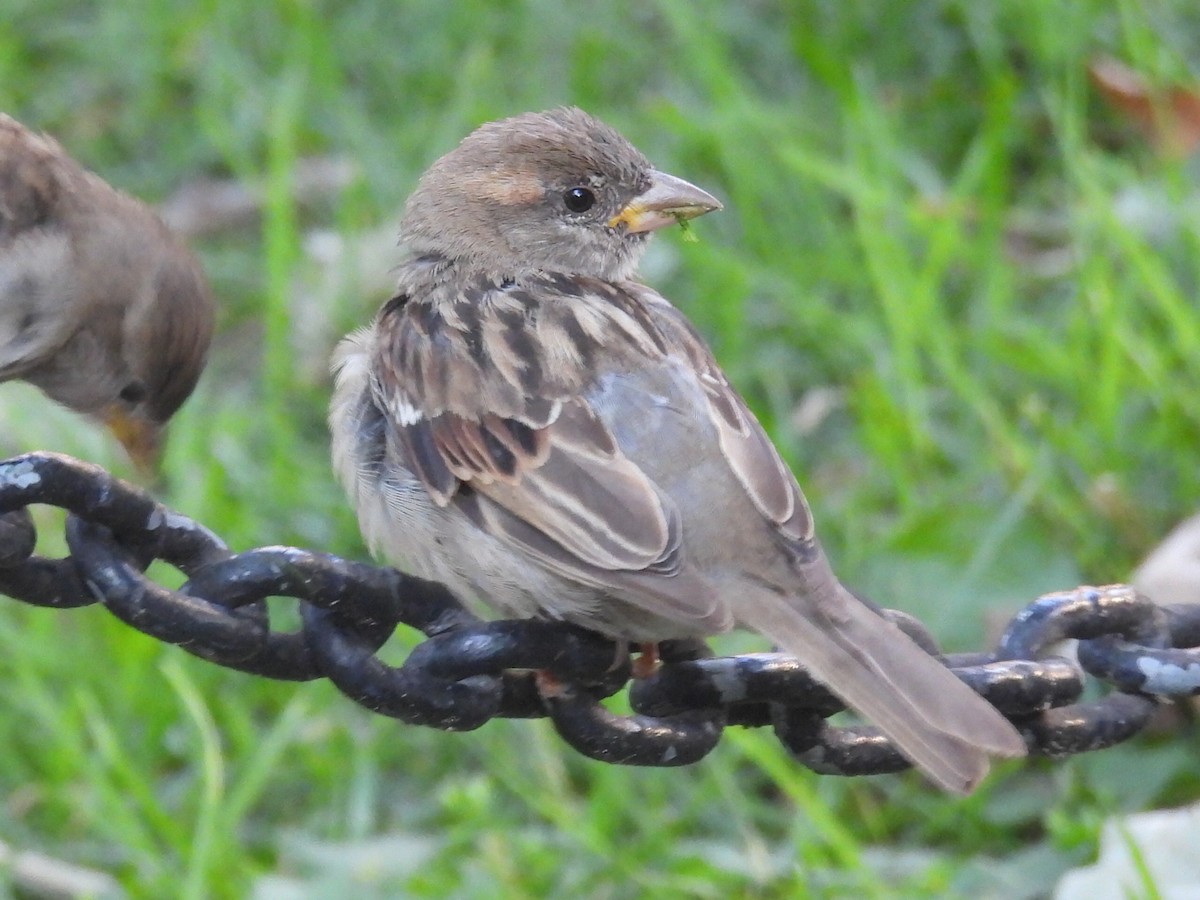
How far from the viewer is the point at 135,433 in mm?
3953

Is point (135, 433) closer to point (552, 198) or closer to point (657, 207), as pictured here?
point (552, 198)

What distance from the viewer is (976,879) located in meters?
3.80

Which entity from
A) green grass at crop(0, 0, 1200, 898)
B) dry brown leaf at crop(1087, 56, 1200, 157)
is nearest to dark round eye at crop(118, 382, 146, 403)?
green grass at crop(0, 0, 1200, 898)

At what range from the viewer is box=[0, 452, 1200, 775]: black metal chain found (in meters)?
2.29

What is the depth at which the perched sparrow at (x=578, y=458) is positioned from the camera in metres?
2.65

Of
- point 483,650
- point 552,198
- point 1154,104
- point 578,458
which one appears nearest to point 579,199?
point 552,198

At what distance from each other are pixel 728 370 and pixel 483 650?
9.25ft

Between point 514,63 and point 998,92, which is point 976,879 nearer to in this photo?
point 998,92

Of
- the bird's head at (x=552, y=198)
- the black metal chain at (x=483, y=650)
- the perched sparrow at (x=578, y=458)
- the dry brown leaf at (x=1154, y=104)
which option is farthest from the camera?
the dry brown leaf at (x=1154, y=104)

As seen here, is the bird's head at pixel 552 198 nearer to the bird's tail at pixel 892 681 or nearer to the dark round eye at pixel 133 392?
the dark round eye at pixel 133 392

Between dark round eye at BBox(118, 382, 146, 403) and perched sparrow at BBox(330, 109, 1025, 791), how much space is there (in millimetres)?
599

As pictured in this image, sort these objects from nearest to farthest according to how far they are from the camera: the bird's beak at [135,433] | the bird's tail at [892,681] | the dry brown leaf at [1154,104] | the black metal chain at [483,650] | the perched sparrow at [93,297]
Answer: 1. the black metal chain at [483,650]
2. the bird's tail at [892,681]
3. the perched sparrow at [93,297]
4. the bird's beak at [135,433]
5. the dry brown leaf at [1154,104]

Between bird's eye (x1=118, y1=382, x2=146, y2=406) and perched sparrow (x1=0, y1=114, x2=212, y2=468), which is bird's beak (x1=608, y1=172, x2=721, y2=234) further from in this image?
bird's eye (x1=118, y1=382, x2=146, y2=406)

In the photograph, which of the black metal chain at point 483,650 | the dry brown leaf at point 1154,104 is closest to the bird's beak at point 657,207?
the black metal chain at point 483,650
